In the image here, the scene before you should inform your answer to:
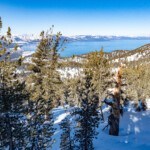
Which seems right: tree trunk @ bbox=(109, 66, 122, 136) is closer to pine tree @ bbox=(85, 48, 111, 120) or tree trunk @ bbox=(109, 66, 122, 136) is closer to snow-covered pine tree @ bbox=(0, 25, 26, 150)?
snow-covered pine tree @ bbox=(0, 25, 26, 150)

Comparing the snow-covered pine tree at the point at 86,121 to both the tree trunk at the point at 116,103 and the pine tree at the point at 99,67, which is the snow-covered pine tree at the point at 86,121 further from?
the pine tree at the point at 99,67

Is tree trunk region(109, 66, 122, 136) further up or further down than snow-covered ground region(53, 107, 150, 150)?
further up

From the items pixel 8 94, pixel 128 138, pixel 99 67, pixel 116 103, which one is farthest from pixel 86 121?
pixel 99 67

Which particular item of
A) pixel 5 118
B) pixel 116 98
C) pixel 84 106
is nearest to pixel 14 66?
pixel 5 118

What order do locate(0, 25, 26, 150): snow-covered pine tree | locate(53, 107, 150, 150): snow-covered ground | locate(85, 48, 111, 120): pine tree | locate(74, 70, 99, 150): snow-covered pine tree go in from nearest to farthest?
locate(0, 25, 26, 150): snow-covered pine tree
locate(74, 70, 99, 150): snow-covered pine tree
locate(53, 107, 150, 150): snow-covered ground
locate(85, 48, 111, 120): pine tree

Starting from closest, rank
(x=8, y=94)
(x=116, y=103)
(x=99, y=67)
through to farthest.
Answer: (x=8, y=94)
(x=116, y=103)
(x=99, y=67)

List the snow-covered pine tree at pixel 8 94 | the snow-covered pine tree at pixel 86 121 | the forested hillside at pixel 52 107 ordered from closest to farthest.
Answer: the snow-covered pine tree at pixel 8 94 → the forested hillside at pixel 52 107 → the snow-covered pine tree at pixel 86 121

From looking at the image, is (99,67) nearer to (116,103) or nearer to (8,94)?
(116,103)

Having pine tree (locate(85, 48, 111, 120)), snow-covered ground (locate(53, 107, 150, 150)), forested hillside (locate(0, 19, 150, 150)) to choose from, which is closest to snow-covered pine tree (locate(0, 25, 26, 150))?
forested hillside (locate(0, 19, 150, 150))

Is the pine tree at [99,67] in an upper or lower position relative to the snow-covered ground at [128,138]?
upper

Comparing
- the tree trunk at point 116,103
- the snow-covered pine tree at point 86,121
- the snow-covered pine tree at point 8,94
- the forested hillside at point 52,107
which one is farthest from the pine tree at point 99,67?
the snow-covered pine tree at point 8,94

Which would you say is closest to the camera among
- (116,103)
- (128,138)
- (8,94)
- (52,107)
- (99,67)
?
(8,94)

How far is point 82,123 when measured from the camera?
2055cm

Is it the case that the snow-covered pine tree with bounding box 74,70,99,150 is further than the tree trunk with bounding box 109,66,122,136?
No
